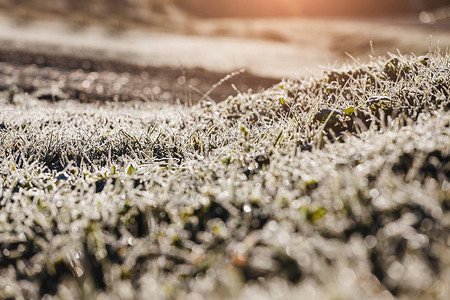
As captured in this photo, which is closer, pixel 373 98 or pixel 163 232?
pixel 163 232

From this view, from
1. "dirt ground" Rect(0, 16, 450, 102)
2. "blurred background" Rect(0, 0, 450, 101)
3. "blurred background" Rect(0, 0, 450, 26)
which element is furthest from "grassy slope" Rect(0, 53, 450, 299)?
"blurred background" Rect(0, 0, 450, 26)

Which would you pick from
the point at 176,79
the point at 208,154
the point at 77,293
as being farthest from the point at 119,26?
the point at 77,293

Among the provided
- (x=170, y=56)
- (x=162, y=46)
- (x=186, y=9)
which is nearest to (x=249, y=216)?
(x=170, y=56)

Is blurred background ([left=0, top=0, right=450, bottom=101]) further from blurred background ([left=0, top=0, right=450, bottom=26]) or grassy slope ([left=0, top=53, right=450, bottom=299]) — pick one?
grassy slope ([left=0, top=53, right=450, bottom=299])

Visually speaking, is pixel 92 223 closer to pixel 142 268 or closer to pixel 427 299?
pixel 142 268

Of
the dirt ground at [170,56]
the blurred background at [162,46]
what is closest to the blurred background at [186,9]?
the blurred background at [162,46]
